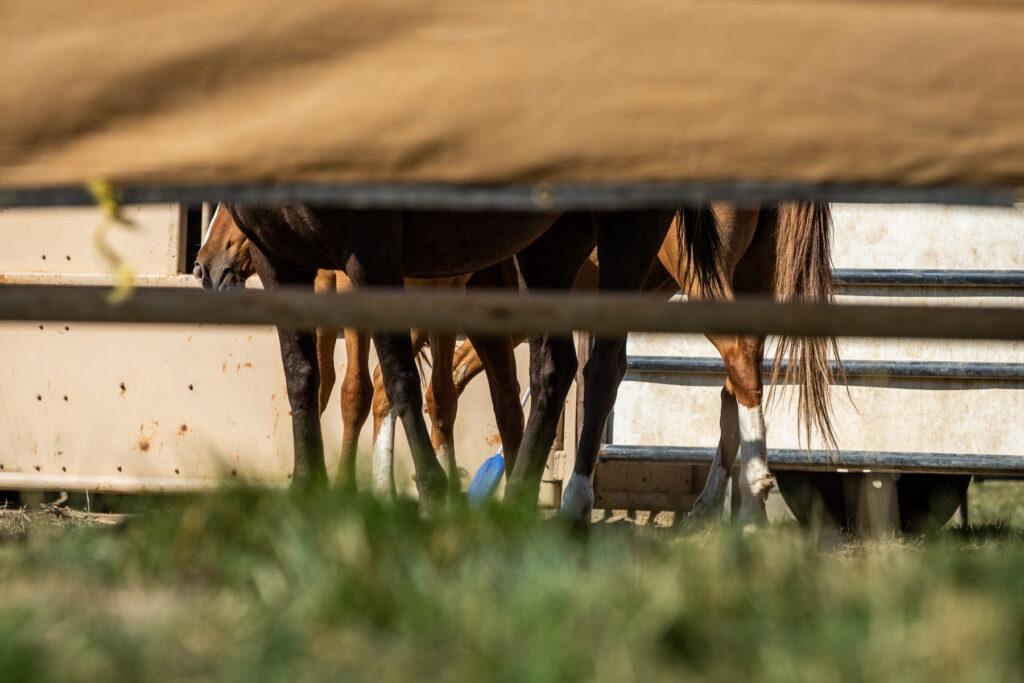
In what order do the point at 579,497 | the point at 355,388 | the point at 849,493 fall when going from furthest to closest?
1. the point at 849,493
2. the point at 355,388
3. the point at 579,497

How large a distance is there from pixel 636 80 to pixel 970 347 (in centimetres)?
429

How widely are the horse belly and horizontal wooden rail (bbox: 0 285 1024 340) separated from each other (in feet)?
6.78

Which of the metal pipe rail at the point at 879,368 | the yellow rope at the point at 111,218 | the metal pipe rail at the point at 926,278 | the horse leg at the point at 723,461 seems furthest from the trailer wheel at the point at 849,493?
the yellow rope at the point at 111,218

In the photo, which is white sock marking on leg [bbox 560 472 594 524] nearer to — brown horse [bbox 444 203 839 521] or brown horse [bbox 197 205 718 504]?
brown horse [bbox 197 205 718 504]

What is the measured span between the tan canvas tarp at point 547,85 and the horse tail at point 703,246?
274 centimetres

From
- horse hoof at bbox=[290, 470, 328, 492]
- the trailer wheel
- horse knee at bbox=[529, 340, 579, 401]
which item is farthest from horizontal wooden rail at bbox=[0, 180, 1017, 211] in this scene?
the trailer wheel

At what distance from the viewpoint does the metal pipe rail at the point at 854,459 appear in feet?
17.8

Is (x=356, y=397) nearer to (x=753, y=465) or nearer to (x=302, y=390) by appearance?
(x=302, y=390)

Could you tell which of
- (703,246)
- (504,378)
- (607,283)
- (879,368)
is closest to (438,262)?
(607,283)

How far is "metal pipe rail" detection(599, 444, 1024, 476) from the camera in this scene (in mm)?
5430

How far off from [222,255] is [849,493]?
11.2 ft

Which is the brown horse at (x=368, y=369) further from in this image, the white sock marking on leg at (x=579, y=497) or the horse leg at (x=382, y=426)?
the white sock marking on leg at (x=579, y=497)

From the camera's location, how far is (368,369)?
5.41m

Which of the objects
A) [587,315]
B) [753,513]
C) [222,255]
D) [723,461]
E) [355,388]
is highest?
[222,255]
